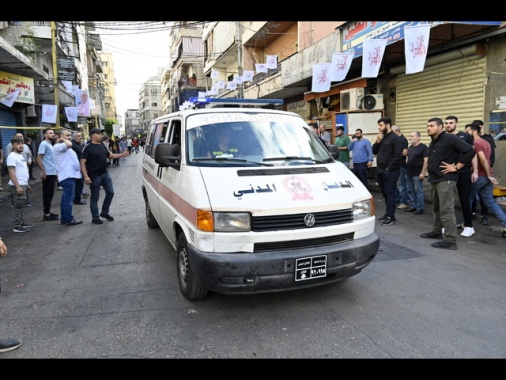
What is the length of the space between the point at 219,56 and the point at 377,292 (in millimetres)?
28951

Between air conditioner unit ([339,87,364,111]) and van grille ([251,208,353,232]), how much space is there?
9850 millimetres

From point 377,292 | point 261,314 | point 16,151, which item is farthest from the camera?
point 16,151

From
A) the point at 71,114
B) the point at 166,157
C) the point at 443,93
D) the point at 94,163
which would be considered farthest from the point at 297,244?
the point at 71,114

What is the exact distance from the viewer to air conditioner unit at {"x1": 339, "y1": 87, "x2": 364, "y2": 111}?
41.5 feet

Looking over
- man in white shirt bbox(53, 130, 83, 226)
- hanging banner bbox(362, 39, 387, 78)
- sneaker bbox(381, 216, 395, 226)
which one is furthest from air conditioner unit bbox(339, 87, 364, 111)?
man in white shirt bbox(53, 130, 83, 226)

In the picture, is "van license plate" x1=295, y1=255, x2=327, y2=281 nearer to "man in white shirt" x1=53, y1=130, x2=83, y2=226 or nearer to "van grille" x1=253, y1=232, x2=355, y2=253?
"van grille" x1=253, y1=232, x2=355, y2=253

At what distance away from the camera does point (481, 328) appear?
3254 mm

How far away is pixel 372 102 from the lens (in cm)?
1254

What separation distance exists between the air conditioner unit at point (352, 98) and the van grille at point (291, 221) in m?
9.85

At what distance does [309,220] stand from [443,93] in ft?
30.8

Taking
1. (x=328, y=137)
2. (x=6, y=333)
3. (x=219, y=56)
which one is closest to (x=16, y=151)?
(x=6, y=333)

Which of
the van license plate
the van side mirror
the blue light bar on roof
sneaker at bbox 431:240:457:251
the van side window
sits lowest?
sneaker at bbox 431:240:457:251

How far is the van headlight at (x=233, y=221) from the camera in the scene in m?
3.25

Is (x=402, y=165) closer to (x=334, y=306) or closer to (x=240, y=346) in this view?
(x=334, y=306)
